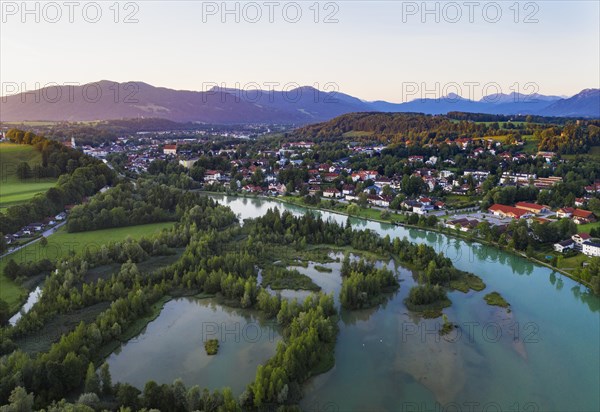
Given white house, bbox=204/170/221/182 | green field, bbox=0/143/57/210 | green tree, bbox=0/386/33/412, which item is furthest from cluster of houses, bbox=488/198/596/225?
green field, bbox=0/143/57/210

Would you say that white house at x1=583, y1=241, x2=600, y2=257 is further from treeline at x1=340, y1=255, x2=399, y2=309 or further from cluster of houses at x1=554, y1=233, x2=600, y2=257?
treeline at x1=340, y1=255, x2=399, y2=309

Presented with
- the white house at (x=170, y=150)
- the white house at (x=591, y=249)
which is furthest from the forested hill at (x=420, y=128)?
the white house at (x=591, y=249)

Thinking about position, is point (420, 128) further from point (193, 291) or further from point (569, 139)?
point (193, 291)

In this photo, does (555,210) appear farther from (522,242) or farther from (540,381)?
(540,381)

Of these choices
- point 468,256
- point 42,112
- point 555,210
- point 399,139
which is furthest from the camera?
point 42,112

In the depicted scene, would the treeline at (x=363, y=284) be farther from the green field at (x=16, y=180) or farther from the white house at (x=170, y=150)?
the white house at (x=170, y=150)

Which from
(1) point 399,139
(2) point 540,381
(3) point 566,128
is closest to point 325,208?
(2) point 540,381
